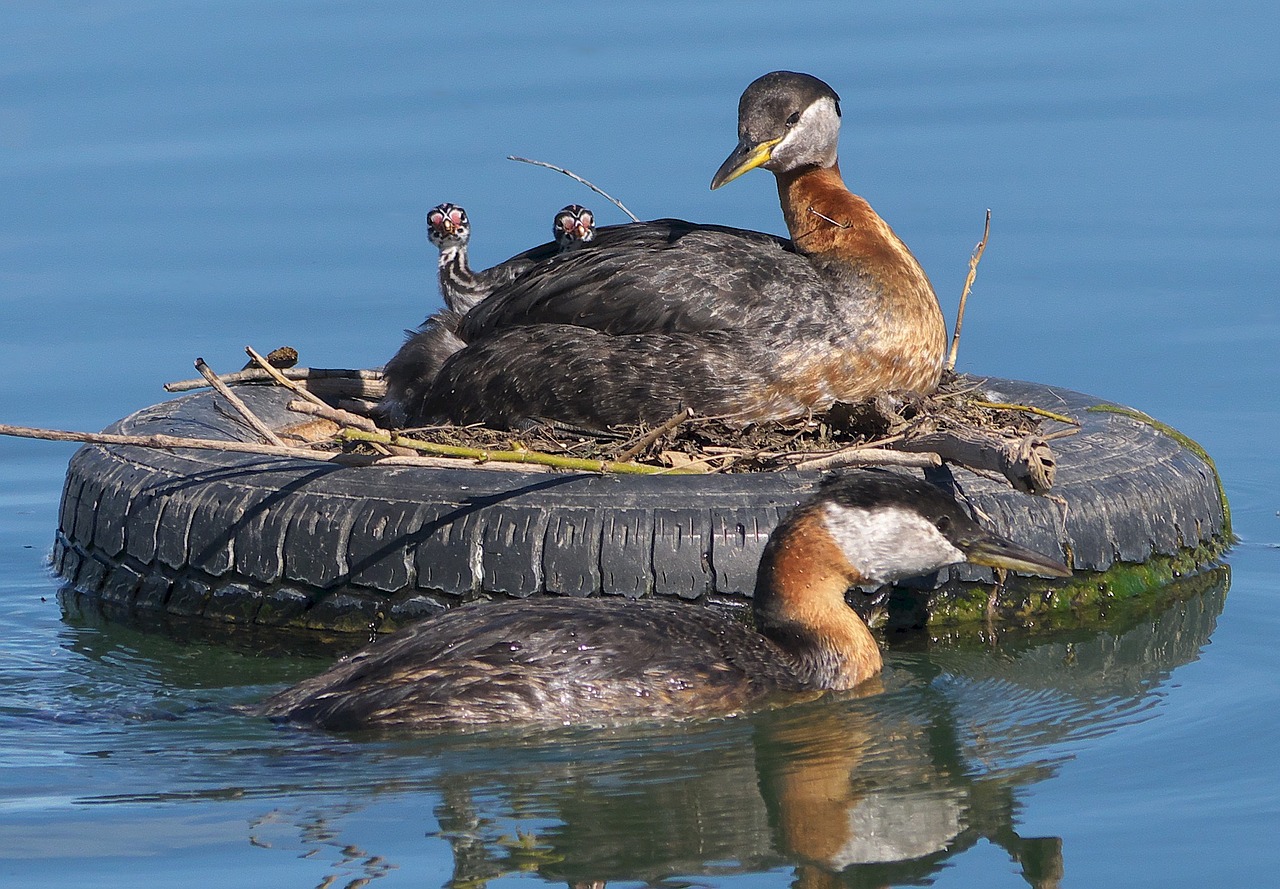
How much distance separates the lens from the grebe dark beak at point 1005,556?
26.1 feet

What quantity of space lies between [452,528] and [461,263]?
3.12 meters

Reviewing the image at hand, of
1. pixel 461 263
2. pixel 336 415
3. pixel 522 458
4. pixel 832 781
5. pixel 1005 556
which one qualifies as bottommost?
pixel 832 781

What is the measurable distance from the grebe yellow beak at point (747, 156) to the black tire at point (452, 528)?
6.11 ft

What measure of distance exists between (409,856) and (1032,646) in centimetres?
301

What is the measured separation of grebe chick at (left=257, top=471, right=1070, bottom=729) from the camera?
7410 millimetres

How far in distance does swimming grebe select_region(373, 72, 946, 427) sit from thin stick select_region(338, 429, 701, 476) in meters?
A: 0.80

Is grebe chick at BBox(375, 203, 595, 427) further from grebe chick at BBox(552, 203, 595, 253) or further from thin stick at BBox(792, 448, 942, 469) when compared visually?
thin stick at BBox(792, 448, 942, 469)

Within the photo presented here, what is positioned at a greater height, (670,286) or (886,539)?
(670,286)

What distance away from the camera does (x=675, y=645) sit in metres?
7.63

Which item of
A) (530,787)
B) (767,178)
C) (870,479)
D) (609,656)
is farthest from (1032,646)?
(767,178)

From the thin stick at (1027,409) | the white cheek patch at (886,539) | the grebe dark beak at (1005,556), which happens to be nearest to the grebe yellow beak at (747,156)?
the thin stick at (1027,409)

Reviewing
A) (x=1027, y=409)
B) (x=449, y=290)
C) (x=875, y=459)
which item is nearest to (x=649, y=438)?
(x=875, y=459)

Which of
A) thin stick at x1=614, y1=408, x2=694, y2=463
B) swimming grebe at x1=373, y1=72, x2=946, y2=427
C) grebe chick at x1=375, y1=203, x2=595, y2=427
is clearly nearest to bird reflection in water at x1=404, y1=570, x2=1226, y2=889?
thin stick at x1=614, y1=408, x2=694, y2=463

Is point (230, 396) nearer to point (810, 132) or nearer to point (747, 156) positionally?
point (747, 156)
